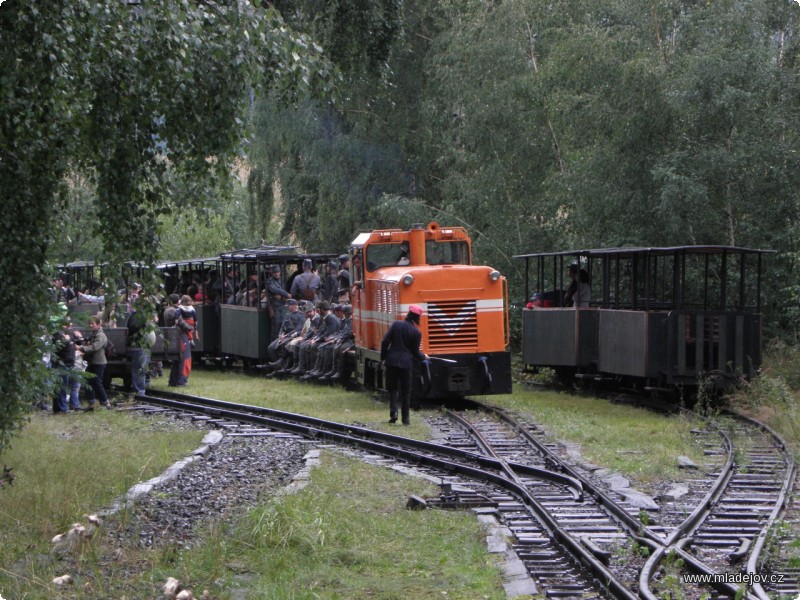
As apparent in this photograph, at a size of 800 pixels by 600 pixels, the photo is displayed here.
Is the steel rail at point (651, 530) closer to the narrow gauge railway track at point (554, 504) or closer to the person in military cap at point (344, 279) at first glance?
the narrow gauge railway track at point (554, 504)

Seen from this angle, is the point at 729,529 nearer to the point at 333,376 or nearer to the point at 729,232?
the point at 333,376

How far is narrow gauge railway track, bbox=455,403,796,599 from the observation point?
8.36 meters

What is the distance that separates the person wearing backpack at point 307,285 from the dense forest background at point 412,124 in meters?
3.32

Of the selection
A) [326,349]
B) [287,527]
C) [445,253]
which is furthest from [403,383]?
[287,527]

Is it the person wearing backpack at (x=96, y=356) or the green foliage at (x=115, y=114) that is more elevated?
the green foliage at (x=115, y=114)

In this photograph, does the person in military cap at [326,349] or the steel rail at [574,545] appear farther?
the person in military cap at [326,349]

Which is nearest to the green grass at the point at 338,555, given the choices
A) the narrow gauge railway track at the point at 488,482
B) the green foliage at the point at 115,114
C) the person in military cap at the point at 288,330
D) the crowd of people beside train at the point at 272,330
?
the narrow gauge railway track at the point at 488,482

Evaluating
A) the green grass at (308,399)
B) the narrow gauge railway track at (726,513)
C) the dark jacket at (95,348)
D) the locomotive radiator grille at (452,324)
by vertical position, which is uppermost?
the locomotive radiator grille at (452,324)

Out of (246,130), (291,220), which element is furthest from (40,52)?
(291,220)

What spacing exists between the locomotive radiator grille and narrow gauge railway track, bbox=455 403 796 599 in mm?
3440

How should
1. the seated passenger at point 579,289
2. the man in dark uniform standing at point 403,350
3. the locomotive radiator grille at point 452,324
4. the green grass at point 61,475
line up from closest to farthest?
the green grass at point 61,475, the man in dark uniform standing at point 403,350, the locomotive radiator grille at point 452,324, the seated passenger at point 579,289

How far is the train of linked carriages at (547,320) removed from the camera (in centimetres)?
1862

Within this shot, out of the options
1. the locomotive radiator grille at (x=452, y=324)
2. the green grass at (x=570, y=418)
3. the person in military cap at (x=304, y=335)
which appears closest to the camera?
the green grass at (x=570, y=418)

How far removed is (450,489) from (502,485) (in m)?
0.74
